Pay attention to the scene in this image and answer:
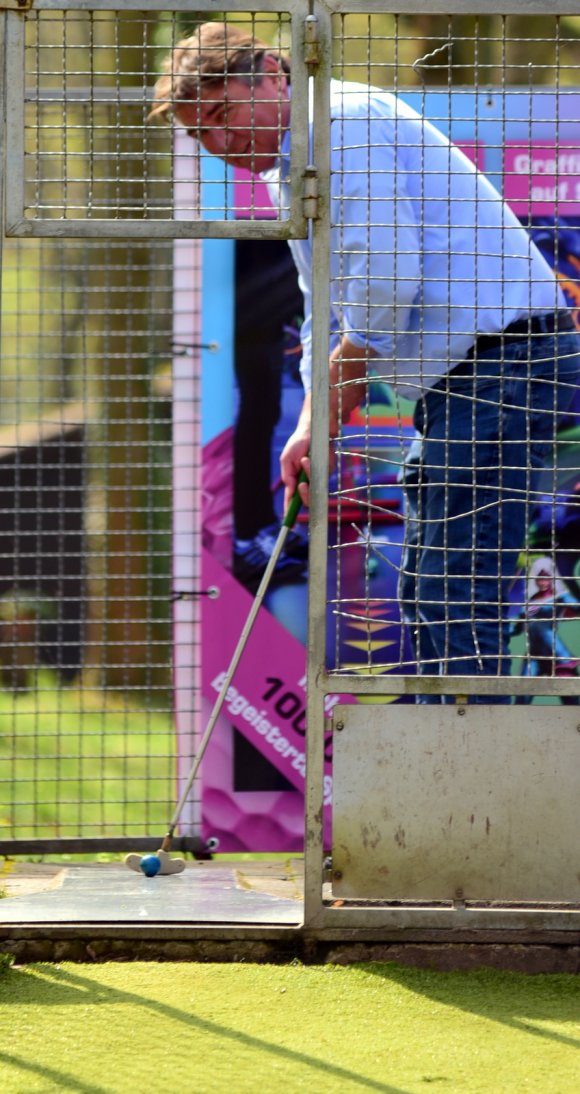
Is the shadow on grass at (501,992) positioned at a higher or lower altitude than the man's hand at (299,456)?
lower

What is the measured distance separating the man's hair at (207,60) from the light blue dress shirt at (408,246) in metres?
0.21

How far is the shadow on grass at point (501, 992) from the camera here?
2.58 meters

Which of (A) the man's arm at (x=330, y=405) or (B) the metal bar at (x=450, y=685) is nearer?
(B) the metal bar at (x=450, y=685)

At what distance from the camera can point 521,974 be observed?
2838mm

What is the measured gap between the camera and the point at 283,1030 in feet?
8.16

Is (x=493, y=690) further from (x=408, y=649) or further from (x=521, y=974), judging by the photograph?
(x=408, y=649)

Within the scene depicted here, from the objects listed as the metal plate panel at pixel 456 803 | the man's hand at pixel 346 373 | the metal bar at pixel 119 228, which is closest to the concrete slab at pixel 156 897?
the metal plate panel at pixel 456 803

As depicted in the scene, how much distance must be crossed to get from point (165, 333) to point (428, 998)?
2343 mm

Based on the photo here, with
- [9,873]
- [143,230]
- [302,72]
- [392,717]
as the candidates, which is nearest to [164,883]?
[9,873]

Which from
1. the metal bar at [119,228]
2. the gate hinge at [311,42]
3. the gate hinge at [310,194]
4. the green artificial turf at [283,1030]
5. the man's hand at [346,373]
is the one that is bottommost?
the green artificial turf at [283,1030]

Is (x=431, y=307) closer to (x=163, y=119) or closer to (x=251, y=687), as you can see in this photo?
(x=163, y=119)

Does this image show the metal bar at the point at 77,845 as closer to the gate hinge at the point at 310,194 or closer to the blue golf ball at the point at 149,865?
the blue golf ball at the point at 149,865

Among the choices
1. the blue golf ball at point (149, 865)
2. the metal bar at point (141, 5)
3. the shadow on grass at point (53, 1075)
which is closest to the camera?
the shadow on grass at point (53, 1075)

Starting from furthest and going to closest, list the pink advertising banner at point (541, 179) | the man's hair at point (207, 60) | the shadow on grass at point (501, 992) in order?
the pink advertising banner at point (541, 179)
the man's hair at point (207, 60)
the shadow on grass at point (501, 992)
